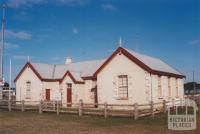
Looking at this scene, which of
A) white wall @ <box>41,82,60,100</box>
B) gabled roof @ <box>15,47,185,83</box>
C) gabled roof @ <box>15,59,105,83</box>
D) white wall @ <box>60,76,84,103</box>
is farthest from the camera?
white wall @ <box>41,82,60,100</box>

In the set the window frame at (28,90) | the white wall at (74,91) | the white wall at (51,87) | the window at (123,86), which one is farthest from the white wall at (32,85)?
the window at (123,86)

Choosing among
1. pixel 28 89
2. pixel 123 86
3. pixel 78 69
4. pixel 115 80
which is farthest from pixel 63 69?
pixel 123 86

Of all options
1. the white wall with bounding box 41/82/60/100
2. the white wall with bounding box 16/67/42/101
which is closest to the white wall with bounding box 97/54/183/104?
the white wall with bounding box 41/82/60/100

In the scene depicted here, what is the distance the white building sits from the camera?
2902 centimetres

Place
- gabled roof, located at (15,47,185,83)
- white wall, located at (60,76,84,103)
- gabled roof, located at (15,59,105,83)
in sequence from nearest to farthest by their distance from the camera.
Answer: gabled roof, located at (15,47,185,83) < white wall, located at (60,76,84,103) < gabled roof, located at (15,59,105,83)

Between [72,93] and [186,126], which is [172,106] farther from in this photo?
[186,126]

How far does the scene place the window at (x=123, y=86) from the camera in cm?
2980

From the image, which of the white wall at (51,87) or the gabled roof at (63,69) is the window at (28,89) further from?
the white wall at (51,87)

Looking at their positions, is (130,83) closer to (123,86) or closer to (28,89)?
(123,86)

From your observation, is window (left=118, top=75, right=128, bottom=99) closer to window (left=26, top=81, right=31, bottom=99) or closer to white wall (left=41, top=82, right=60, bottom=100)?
white wall (left=41, top=82, right=60, bottom=100)

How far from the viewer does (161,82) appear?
31.1 metres

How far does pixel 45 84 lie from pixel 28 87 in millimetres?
2478

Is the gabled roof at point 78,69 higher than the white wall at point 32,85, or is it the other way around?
the gabled roof at point 78,69

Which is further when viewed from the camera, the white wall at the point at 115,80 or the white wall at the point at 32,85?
the white wall at the point at 32,85
